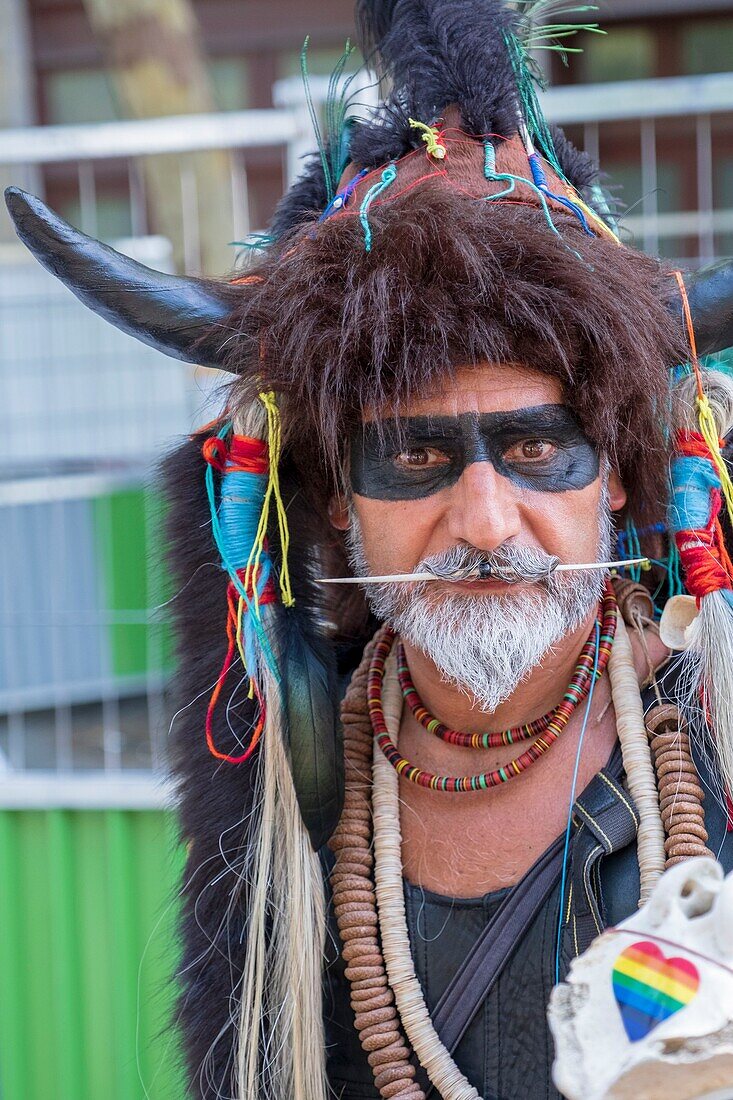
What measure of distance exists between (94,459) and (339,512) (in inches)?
67.0

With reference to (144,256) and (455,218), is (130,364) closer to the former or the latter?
(144,256)

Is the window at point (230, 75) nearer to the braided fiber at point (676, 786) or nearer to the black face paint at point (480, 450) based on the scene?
the black face paint at point (480, 450)

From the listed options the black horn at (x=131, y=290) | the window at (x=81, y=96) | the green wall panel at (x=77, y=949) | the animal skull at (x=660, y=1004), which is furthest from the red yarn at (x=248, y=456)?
the window at (x=81, y=96)

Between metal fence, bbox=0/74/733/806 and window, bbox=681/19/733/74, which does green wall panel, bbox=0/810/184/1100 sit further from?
window, bbox=681/19/733/74

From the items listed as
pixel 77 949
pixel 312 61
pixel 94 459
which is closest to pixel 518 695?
pixel 77 949

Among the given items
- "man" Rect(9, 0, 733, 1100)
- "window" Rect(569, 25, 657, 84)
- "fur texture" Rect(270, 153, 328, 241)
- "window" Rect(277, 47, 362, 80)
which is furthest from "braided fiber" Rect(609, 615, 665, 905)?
"window" Rect(277, 47, 362, 80)

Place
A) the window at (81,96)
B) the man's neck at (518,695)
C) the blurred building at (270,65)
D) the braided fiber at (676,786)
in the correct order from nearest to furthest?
the braided fiber at (676,786) < the man's neck at (518,695) < the blurred building at (270,65) < the window at (81,96)

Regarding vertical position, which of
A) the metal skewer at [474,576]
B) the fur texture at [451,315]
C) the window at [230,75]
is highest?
the window at [230,75]

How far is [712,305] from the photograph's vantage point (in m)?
1.53

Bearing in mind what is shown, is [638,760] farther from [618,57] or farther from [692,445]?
[618,57]

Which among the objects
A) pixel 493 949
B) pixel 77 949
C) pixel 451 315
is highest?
pixel 451 315

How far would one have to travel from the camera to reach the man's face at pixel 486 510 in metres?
1.45

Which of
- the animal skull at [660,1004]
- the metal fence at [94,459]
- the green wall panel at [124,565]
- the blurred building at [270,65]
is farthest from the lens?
the blurred building at [270,65]

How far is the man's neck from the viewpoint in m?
1.60
